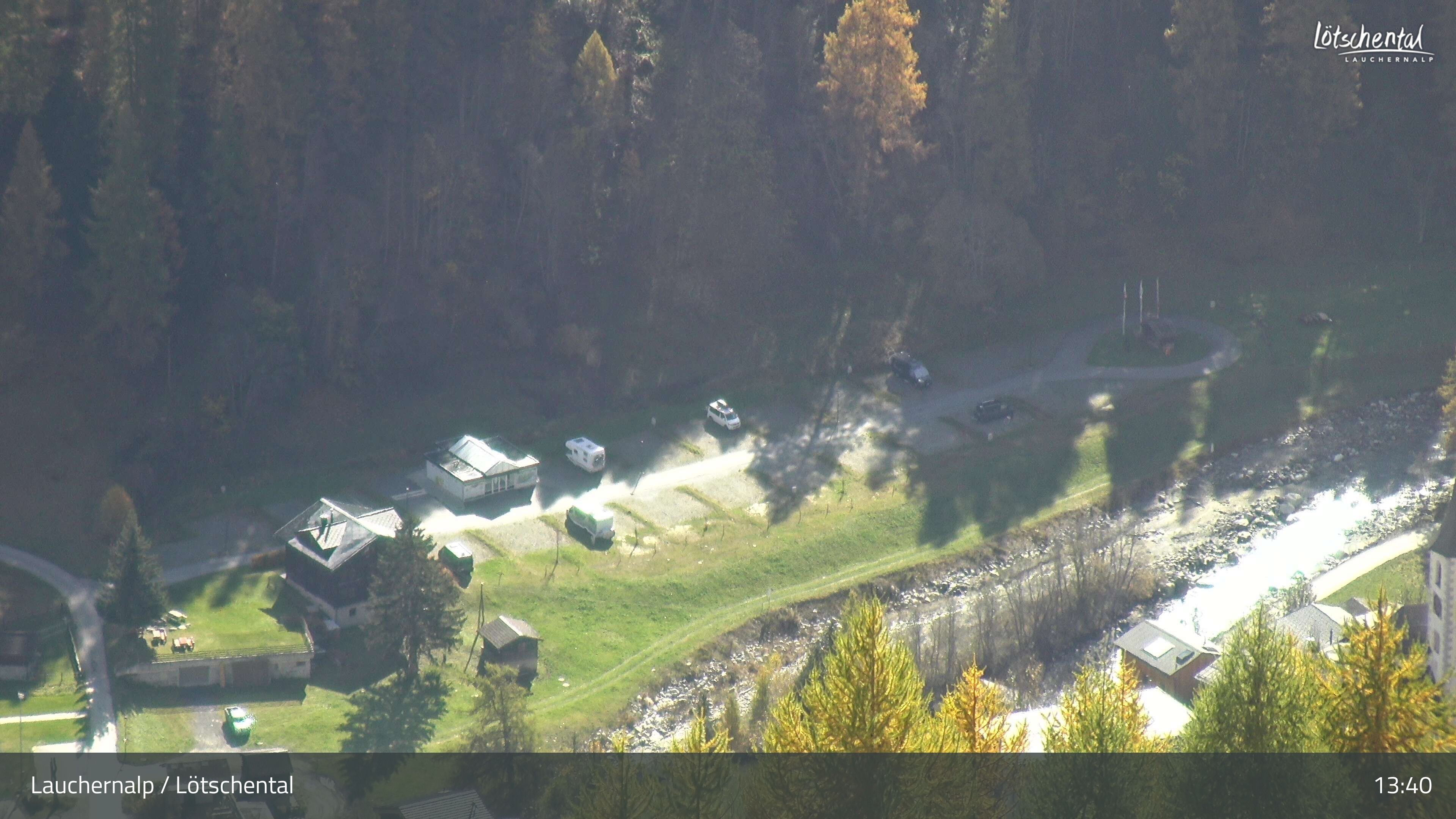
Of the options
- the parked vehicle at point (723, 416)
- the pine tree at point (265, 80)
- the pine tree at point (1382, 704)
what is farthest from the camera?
the parked vehicle at point (723, 416)

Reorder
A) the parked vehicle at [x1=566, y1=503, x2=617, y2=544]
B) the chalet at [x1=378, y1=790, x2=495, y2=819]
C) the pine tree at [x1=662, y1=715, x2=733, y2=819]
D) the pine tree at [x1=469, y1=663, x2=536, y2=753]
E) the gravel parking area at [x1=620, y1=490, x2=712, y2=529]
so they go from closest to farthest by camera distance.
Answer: the pine tree at [x1=662, y1=715, x2=733, y2=819]
the chalet at [x1=378, y1=790, x2=495, y2=819]
the pine tree at [x1=469, y1=663, x2=536, y2=753]
the parked vehicle at [x1=566, y1=503, x2=617, y2=544]
the gravel parking area at [x1=620, y1=490, x2=712, y2=529]

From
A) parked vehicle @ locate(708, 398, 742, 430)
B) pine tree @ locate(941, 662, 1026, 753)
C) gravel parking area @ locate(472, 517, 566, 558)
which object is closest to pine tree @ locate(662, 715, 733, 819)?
pine tree @ locate(941, 662, 1026, 753)

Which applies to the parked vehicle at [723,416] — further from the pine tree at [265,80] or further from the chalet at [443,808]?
the chalet at [443,808]

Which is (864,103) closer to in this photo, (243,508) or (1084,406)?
(1084,406)

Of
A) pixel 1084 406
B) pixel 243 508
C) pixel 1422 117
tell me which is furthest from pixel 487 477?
pixel 1422 117

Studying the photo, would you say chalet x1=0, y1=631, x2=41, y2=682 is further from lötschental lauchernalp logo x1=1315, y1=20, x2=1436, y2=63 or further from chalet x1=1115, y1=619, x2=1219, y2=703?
lötschental lauchernalp logo x1=1315, y1=20, x2=1436, y2=63

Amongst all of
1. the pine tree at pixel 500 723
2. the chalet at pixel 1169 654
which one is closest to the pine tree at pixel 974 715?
the pine tree at pixel 500 723
